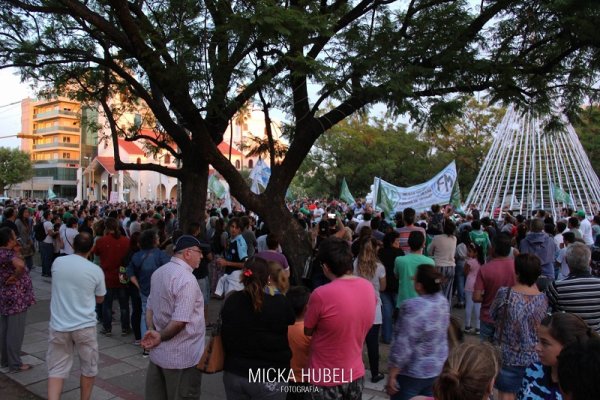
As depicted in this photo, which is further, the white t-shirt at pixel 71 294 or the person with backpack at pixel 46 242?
the person with backpack at pixel 46 242

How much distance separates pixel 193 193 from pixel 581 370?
9.73 m

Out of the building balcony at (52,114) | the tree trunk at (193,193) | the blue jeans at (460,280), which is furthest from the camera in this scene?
the building balcony at (52,114)

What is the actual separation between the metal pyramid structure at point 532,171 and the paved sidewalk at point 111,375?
19.4m

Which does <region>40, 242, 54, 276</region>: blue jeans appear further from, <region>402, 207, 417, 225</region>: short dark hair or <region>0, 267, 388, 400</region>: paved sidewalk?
<region>402, 207, 417, 225</region>: short dark hair

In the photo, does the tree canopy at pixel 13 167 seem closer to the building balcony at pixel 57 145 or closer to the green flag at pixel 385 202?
the building balcony at pixel 57 145

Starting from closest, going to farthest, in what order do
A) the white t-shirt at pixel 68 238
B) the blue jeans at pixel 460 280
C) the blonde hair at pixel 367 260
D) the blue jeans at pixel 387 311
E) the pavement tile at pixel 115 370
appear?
the pavement tile at pixel 115 370, the blonde hair at pixel 367 260, the blue jeans at pixel 387 311, the blue jeans at pixel 460 280, the white t-shirt at pixel 68 238

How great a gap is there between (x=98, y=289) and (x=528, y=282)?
3.99 metres

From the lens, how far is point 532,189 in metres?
23.7

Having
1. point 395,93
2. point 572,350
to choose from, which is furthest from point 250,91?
point 572,350

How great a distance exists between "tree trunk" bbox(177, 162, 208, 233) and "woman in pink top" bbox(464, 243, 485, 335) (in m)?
5.90

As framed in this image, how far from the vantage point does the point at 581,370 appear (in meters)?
1.64

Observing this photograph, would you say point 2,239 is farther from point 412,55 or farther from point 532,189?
point 532,189

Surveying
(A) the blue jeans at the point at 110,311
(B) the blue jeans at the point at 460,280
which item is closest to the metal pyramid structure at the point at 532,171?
(B) the blue jeans at the point at 460,280

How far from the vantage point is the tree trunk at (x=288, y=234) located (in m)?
8.77
